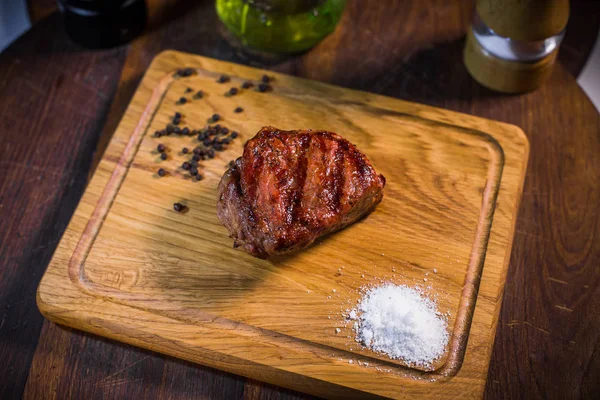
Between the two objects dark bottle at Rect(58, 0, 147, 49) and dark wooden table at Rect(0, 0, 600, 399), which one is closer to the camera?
dark wooden table at Rect(0, 0, 600, 399)

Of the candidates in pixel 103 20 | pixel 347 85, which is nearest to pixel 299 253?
pixel 347 85

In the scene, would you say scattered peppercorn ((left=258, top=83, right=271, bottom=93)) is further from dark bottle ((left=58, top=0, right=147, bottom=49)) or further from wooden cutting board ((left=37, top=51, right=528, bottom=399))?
dark bottle ((left=58, top=0, right=147, bottom=49))

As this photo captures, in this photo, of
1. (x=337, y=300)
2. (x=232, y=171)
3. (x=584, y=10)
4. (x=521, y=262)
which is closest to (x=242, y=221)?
(x=232, y=171)

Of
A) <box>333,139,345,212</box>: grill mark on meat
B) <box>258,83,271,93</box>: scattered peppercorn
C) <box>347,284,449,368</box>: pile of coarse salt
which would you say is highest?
<box>333,139,345,212</box>: grill mark on meat

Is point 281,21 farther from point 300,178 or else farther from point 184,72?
point 300,178

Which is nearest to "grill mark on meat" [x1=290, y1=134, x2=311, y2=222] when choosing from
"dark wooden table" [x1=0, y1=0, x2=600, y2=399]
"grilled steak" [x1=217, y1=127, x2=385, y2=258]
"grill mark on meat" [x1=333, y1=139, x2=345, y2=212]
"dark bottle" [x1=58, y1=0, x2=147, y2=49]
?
"grilled steak" [x1=217, y1=127, x2=385, y2=258]
